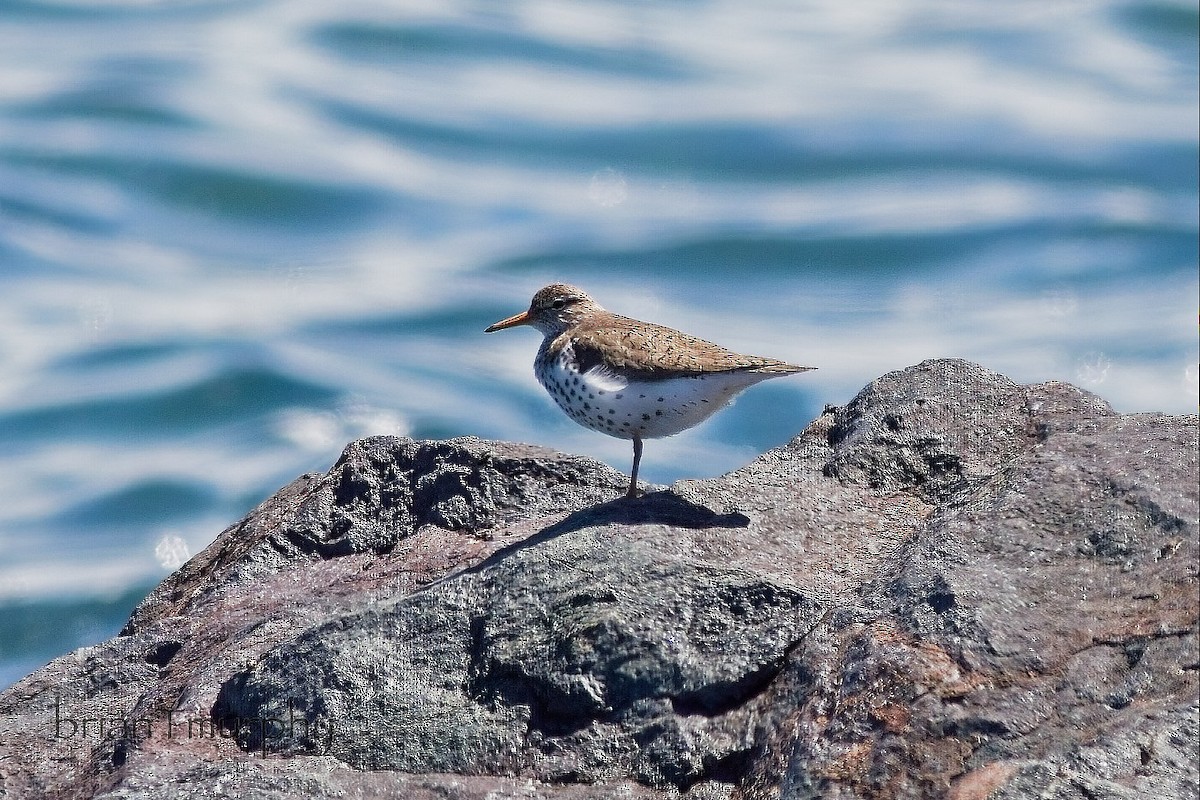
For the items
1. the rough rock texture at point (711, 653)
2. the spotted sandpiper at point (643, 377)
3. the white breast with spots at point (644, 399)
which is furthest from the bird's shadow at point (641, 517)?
the white breast with spots at point (644, 399)

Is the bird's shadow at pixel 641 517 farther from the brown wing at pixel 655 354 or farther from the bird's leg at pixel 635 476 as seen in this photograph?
the brown wing at pixel 655 354

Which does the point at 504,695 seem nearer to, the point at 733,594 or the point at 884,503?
the point at 733,594

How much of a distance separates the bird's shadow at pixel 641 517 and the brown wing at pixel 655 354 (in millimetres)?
789

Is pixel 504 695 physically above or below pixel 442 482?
below

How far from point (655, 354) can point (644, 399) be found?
0.79 ft

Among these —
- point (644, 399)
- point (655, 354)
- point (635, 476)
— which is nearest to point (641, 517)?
point (635, 476)

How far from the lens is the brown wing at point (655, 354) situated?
285 inches

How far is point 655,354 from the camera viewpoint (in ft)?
24.5

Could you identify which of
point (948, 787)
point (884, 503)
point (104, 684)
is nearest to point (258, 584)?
point (104, 684)

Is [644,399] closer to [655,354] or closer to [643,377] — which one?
[643,377]

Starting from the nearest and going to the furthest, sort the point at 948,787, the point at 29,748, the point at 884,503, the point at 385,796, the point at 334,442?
the point at 948,787 → the point at 385,796 → the point at 29,748 → the point at 884,503 → the point at 334,442

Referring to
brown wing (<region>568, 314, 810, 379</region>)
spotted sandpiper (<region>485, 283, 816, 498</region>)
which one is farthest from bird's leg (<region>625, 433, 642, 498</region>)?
brown wing (<region>568, 314, 810, 379</region>)

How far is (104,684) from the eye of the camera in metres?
6.50

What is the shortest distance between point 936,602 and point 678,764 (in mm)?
1096
